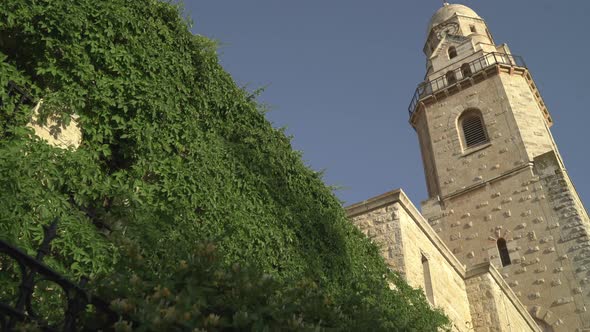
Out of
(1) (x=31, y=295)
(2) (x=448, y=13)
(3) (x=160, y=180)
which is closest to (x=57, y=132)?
(3) (x=160, y=180)

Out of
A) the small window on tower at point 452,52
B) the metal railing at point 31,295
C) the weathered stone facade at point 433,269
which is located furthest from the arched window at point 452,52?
the metal railing at point 31,295

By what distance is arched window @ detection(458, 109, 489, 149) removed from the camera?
22688mm

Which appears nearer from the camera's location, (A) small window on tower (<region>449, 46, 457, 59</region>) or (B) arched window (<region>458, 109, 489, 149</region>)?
(B) arched window (<region>458, 109, 489, 149</region>)

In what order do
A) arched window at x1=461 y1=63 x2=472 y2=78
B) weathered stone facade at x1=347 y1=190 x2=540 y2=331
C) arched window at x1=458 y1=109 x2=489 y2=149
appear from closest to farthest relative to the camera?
weathered stone facade at x1=347 y1=190 x2=540 y2=331 < arched window at x1=458 y1=109 x2=489 y2=149 < arched window at x1=461 y1=63 x2=472 y2=78

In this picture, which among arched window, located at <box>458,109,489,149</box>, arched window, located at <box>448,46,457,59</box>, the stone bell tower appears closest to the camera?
the stone bell tower

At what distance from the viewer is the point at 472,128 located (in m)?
23.2

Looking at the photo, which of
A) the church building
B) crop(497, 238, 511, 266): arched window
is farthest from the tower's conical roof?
crop(497, 238, 511, 266): arched window

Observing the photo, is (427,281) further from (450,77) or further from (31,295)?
(450,77)

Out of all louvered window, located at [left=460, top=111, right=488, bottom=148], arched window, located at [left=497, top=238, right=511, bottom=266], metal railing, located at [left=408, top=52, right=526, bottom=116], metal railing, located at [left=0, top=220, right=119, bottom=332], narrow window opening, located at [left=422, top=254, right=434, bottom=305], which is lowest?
metal railing, located at [left=0, top=220, right=119, bottom=332]

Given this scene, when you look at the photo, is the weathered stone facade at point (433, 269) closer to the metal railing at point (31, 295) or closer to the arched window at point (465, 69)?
the metal railing at point (31, 295)

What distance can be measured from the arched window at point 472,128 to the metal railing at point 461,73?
1650 mm

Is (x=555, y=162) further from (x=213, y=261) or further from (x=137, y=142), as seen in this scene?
(x=213, y=261)

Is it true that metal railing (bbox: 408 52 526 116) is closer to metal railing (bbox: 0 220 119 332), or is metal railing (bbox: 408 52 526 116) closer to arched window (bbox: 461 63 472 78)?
arched window (bbox: 461 63 472 78)

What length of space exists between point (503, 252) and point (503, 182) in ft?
8.18
